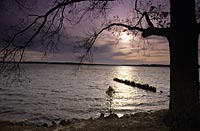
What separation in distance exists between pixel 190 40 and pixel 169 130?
322 centimetres

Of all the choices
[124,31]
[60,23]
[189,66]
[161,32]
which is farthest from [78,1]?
[189,66]

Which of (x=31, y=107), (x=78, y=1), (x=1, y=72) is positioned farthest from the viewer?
(x=31, y=107)

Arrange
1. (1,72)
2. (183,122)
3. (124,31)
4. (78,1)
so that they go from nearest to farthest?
1. (1,72)
2. (183,122)
3. (78,1)
4. (124,31)

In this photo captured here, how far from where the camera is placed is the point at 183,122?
784 cm

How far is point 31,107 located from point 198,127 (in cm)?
2209

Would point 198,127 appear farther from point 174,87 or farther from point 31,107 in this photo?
point 31,107

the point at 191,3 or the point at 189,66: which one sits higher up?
the point at 191,3

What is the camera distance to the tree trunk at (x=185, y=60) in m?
8.12

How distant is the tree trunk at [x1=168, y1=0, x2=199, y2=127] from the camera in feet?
26.6

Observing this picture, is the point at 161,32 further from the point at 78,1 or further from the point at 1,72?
the point at 1,72

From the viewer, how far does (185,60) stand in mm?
8102

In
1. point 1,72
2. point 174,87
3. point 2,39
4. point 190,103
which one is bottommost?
point 190,103

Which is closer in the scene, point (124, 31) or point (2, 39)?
point (2, 39)

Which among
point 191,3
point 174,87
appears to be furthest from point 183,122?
point 191,3
